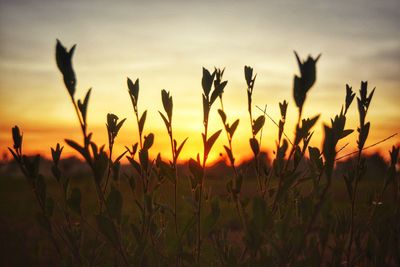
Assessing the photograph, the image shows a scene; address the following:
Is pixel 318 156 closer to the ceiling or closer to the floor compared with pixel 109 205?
closer to the ceiling

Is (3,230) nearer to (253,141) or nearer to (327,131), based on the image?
(253,141)

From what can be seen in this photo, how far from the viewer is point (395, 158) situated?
198 centimetres

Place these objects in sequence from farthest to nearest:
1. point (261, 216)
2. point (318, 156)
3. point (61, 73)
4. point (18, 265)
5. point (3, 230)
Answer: point (3, 230), point (18, 265), point (318, 156), point (261, 216), point (61, 73)

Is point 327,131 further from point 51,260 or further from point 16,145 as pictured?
point 51,260

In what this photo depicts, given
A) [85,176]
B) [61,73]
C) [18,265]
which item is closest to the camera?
[61,73]

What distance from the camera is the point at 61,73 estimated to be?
1315 millimetres

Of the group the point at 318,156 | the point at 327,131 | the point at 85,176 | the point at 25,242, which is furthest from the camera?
the point at 85,176

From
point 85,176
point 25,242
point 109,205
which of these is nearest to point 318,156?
point 109,205

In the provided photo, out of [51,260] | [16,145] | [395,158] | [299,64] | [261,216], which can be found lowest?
[51,260]

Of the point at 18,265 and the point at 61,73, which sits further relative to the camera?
the point at 18,265

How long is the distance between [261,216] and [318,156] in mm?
606

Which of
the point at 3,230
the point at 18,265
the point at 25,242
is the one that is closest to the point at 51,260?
the point at 18,265

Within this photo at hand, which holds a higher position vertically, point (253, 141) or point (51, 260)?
point (253, 141)

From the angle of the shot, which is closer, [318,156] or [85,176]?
[318,156]
